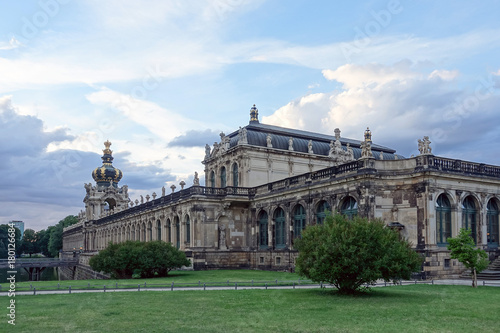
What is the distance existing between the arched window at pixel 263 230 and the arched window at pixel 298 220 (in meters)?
5.83

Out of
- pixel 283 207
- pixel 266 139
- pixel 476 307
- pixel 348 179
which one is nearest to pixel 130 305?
pixel 476 307

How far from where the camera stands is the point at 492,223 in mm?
43875

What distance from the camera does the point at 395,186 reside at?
4066 cm

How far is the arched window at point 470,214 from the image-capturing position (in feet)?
138

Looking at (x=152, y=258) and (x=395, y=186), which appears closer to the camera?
(x=395, y=186)

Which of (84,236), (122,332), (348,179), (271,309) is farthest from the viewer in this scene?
(84,236)

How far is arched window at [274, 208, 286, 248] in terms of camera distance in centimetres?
5212

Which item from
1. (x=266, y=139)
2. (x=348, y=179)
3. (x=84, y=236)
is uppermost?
(x=266, y=139)

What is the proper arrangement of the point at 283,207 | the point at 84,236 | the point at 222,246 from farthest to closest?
the point at 84,236 → the point at 222,246 → the point at 283,207

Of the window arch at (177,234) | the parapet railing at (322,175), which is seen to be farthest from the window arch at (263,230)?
the window arch at (177,234)

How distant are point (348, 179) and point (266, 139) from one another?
2326 centimetres

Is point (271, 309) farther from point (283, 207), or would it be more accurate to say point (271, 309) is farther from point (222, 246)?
point (222, 246)

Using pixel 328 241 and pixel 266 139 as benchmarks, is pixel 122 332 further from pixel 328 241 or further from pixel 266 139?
pixel 266 139

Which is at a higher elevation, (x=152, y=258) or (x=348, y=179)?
(x=348, y=179)
